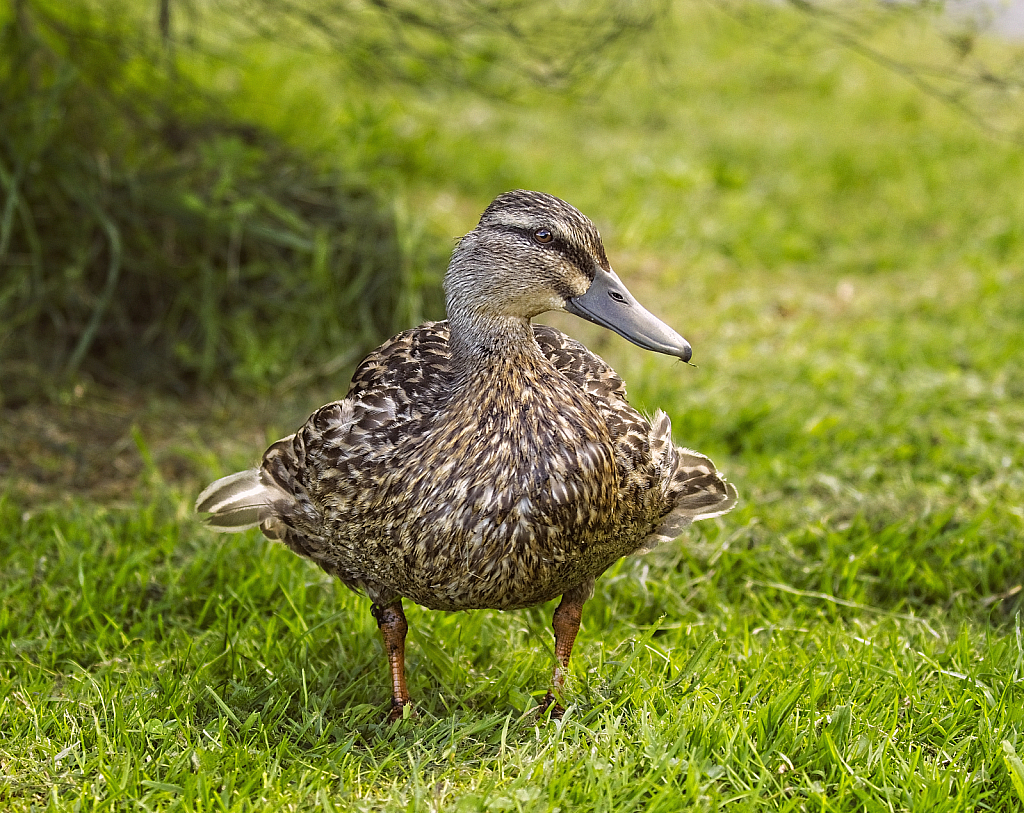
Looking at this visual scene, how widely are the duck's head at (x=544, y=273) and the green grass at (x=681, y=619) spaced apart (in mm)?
870

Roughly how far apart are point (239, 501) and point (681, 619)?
1.33 meters

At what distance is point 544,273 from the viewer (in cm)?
258

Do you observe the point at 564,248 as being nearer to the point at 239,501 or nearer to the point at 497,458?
the point at 497,458

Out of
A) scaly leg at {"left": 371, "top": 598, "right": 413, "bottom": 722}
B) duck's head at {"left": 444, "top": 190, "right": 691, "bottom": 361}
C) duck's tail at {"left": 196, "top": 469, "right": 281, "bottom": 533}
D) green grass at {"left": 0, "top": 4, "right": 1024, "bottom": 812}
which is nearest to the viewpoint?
green grass at {"left": 0, "top": 4, "right": 1024, "bottom": 812}

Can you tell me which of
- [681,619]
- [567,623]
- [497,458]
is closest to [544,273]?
[497,458]

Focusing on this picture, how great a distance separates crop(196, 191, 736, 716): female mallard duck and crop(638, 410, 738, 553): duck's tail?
7 cm

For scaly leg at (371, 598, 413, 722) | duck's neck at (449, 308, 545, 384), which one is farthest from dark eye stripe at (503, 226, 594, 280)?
scaly leg at (371, 598, 413, 722)

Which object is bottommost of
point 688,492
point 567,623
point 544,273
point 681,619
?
point 681,619

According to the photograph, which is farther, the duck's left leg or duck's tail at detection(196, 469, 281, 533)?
duck's tail at detection(196, 469, 281, 533)

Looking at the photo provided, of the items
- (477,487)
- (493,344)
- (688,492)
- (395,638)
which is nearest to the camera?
(477,487)

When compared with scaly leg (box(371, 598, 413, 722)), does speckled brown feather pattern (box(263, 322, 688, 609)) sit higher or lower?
higher

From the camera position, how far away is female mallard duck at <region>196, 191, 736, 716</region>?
251cm

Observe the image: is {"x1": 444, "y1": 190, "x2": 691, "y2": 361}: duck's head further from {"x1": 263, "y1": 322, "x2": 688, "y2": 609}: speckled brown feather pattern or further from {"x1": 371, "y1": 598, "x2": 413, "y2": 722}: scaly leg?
{"x1": 371, "y1": 598, "x2": 413, "y2": 722}: scaly leg

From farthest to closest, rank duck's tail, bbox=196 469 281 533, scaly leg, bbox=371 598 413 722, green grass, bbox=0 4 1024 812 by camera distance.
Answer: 1. duck's tail, bbox=196 469 281 533
2. scaly leg, bbox=371 598 413 722
3. green grass, bbox=0 4 1024 812
